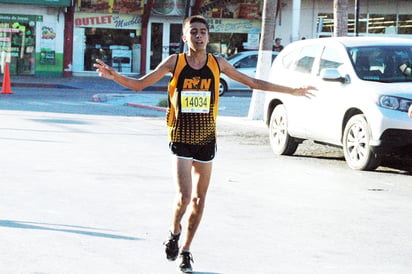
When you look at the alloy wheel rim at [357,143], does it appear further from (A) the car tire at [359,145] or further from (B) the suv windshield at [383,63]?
(B) the suv windshield at [383,63]

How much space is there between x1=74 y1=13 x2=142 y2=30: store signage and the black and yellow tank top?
33.5m

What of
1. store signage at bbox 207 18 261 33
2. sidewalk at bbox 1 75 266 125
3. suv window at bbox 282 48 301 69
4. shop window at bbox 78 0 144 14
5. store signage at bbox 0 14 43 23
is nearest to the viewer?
suv window at bbox 282 48 301 69

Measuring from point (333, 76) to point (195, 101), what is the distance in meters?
6.39

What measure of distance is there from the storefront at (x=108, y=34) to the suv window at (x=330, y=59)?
87.8 ft

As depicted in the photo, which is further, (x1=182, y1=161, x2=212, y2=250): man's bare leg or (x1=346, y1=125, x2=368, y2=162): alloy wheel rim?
(x1=346, y1=125, x2=368, y2=162): alloy wheel rim

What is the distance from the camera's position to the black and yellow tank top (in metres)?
6.70

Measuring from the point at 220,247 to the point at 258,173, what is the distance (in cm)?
479

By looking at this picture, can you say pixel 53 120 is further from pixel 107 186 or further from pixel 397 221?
pixel 397 221

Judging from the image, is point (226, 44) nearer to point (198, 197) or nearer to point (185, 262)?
point (198, 197)

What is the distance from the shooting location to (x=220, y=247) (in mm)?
7414

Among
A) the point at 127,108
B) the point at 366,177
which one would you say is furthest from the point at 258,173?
the point at 127,108

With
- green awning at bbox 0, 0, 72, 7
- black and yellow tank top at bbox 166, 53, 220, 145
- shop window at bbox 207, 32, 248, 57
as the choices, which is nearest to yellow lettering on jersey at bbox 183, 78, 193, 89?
black and yellow tank top at bbox 166, 53, 220, 145

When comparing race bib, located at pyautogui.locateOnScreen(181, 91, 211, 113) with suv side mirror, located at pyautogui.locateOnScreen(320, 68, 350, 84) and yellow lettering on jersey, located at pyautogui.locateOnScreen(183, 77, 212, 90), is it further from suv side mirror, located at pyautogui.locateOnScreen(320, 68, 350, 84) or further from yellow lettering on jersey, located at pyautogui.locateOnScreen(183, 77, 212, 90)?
suv side mirror, located at pyautogui.locateOnScreen(320, 68, 350, 84)

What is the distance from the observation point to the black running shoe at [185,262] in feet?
21.3
